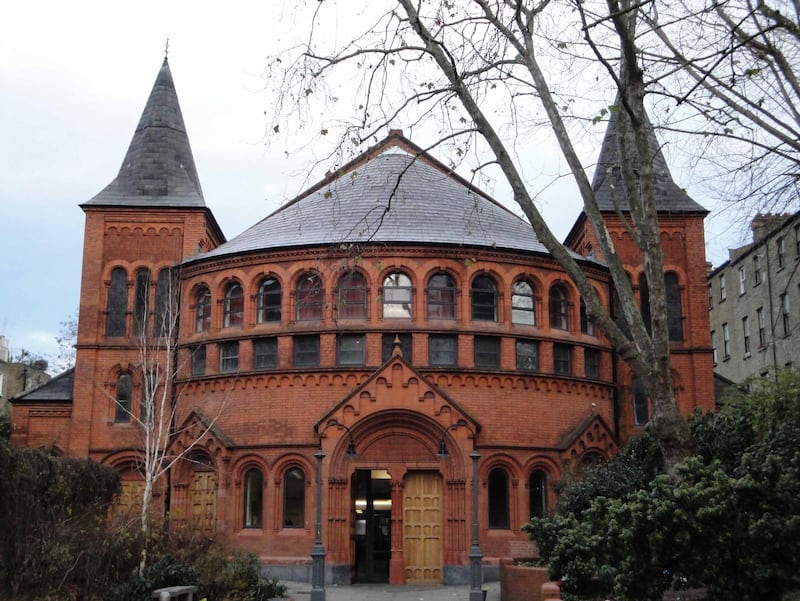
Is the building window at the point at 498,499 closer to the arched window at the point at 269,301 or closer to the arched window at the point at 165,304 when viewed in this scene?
the arched window at the point at 269,301

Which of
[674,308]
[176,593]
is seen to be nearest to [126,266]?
[176,593]

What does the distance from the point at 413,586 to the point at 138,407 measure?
11.5 m

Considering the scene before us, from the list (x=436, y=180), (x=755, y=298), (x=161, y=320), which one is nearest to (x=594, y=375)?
(x=436, y=180)

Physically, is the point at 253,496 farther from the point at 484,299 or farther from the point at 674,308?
the point at 674,308

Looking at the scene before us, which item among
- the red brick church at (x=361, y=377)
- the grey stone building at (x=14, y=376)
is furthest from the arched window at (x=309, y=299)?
the grey stone building at (x=14, y=376)

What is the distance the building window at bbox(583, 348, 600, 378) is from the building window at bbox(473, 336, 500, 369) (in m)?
3.31

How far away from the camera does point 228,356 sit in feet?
95.0

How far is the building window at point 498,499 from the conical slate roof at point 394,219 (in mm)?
6916

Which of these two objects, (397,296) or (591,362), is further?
(591,362)

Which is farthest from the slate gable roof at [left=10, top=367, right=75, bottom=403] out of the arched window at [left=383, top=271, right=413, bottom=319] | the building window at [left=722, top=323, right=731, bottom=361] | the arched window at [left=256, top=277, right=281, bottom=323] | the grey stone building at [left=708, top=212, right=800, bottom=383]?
the building window at [left=722, top=323, right=731, bottom=361]

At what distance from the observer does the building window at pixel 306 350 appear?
91.0 feet

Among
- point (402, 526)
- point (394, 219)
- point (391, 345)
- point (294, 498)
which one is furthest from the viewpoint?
point (394, 219)

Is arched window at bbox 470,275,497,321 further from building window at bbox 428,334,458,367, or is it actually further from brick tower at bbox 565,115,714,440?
brick tower at bbox 565,115,714,440

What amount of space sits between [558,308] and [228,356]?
1063cm
